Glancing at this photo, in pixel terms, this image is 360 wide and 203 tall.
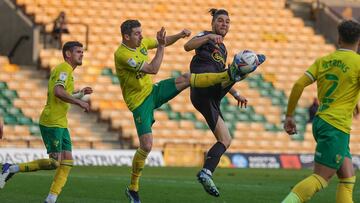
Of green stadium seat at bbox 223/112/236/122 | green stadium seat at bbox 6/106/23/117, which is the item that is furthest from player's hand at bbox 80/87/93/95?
green stadium seat at bbox 223/112/236/122

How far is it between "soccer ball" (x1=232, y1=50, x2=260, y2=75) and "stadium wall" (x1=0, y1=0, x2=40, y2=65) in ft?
68.5

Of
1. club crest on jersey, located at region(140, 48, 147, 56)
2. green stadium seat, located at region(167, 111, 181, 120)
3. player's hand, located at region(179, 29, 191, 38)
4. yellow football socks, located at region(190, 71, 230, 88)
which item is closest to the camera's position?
yellow football socks, located at region(190, 71, 230, 88)

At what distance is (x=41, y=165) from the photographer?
1452 cm

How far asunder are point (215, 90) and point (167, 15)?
22173 mm

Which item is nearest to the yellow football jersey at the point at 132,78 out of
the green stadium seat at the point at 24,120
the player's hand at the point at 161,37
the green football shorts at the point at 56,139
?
the player's hand at the point at 161,37

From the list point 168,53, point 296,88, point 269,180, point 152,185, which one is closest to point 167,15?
point 168,53

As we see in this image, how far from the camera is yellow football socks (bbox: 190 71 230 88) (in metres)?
12.9

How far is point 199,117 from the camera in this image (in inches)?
1262

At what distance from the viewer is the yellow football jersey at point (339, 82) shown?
10461mm

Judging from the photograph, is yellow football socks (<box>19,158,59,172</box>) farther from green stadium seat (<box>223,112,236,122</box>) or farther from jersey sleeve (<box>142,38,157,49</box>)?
green stadium seat (<box>223,112,236,122</box>)

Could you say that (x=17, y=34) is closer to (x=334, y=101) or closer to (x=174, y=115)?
(x=174, y=115)

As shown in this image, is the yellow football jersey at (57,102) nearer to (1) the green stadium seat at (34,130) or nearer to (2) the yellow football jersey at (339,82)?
(2) the yellow football jersey at (339,82)

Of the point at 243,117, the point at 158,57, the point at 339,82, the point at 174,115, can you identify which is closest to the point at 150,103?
the point at 158,57

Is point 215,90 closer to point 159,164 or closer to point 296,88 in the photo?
point 296,88
